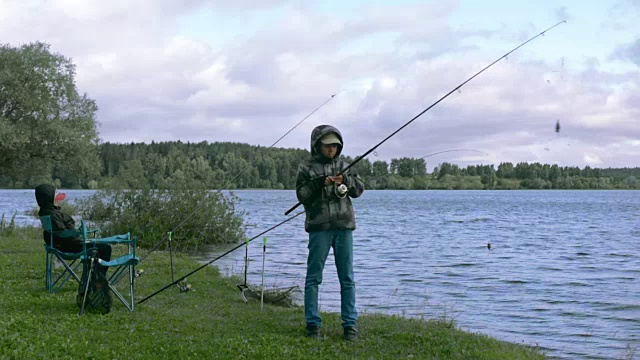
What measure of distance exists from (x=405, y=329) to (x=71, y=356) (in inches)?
161

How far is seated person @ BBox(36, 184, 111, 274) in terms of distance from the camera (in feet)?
30.1

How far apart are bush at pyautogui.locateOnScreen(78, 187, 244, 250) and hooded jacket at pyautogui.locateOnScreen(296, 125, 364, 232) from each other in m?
13.7

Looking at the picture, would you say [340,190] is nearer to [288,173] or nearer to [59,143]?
[288,173]

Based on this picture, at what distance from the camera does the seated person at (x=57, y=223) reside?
9.17 m

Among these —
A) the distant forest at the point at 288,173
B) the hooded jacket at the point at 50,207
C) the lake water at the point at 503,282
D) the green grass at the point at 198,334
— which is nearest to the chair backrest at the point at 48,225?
the hooded jacket at the point at 50,207

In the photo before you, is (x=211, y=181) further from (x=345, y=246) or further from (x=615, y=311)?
(x=345, y=246)

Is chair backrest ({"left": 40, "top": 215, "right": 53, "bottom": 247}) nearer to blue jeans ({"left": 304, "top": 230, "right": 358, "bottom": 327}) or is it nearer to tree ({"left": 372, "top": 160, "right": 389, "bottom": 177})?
blue jeans ({"left": 304, "top": 230, "right": 358, "bottom": 327})

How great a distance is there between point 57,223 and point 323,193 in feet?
14.3

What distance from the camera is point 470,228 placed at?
40969mm

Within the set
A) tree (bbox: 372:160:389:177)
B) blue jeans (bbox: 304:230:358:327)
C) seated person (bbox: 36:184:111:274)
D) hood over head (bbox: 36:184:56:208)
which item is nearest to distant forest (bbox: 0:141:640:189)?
tree (bbox: 372:160:389:177)

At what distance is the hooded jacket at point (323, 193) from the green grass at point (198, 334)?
54.3 inches

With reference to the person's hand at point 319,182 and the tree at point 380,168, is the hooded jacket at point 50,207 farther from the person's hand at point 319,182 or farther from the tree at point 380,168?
the tree at point 380,168

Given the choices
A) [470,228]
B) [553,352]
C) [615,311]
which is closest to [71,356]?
[553,352]

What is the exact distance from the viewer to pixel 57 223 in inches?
365
